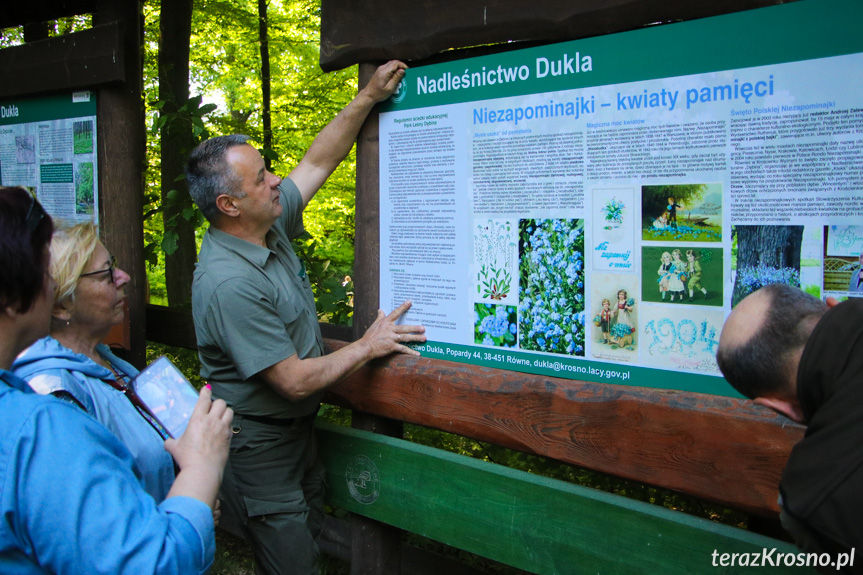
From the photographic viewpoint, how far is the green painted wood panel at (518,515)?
2.43 metres

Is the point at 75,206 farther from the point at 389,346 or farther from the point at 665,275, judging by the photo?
the point at 665,275

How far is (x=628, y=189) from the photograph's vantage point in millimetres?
2521

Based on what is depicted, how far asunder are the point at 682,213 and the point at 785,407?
97 cm

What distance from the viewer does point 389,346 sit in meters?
3.24

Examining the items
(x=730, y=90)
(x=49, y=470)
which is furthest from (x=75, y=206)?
(x=730, y=90)

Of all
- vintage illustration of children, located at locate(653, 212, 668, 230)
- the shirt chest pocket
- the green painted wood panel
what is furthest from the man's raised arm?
vintage illustration of children, located at locate(653, 212, 668, 230)

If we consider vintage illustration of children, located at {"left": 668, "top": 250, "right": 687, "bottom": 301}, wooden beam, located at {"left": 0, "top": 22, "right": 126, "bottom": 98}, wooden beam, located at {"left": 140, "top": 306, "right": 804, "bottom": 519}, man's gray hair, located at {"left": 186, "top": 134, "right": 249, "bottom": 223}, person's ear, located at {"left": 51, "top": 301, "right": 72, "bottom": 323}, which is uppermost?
wooden beam, located at {"left": 0, "top": 22, "right": 126, "bottom": 98}

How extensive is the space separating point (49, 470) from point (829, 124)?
A: 7.47ft

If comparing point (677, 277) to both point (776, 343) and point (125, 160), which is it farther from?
point (125, 160)

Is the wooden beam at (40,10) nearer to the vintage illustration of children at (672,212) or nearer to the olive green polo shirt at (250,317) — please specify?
the olive green polo shirt at (250,317)

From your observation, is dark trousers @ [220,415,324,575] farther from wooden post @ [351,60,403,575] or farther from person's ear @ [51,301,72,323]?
person's ear @ [51,301,72,323]

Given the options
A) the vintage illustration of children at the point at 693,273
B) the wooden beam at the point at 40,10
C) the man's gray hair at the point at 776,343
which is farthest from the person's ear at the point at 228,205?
the wooden beam at the point at 40,10

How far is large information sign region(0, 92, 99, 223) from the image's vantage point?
471 centimetres

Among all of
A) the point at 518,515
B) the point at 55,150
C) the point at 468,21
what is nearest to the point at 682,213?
the point at 468,21
